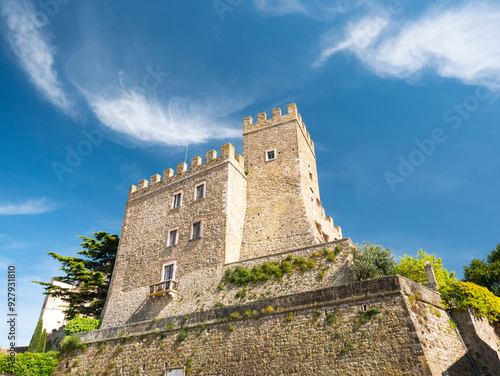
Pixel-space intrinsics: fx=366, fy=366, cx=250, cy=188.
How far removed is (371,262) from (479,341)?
4.46 m

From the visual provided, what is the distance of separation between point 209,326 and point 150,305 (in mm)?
6580

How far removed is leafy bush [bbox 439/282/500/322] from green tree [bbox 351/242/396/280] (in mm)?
2181

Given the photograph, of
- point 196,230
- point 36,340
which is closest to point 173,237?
point 196,230

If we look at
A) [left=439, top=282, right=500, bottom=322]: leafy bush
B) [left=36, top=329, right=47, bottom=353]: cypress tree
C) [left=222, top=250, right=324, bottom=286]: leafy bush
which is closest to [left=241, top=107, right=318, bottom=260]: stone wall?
[left=222, top=250, right=324, bottom=286]: leafy bush

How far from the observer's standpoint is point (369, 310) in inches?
476

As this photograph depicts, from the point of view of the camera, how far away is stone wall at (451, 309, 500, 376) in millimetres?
12703

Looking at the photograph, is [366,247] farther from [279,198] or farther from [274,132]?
[274,132]

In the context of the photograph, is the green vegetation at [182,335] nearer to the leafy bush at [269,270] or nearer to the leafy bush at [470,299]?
the leafy bush at [269,270]

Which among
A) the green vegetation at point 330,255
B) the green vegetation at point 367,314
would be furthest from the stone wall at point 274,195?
the green vegetation at point 367,314

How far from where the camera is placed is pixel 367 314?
12.1 m

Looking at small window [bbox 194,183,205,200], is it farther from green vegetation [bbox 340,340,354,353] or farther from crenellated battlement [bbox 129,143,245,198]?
green vegetation [bbox 340,340,354,353]

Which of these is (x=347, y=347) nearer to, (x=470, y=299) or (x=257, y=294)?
(x=470, y=299)

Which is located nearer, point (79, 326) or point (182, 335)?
point (182, 335)

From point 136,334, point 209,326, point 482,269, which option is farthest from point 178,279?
point 482,269
